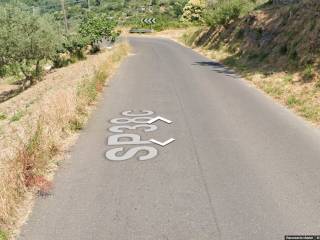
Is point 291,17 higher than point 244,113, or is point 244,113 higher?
point 291,17

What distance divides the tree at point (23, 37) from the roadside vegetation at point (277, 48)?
42.2 feet

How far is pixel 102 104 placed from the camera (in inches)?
576

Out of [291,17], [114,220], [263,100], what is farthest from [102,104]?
[291,17]

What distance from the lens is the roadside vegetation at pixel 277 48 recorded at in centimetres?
1482

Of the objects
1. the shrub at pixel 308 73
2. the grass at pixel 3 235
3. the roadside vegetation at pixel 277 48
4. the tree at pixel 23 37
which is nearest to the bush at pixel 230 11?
the roadside vegetation at pixel 277 48

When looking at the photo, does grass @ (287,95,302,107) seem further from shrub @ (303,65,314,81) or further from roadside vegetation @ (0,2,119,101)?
roadside vegetation @ (0,2,119,101)

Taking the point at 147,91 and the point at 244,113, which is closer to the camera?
the point at 244,113

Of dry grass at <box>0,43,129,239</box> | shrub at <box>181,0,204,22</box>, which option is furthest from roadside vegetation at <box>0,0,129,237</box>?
shrub at <box>181,0,204,22</box>

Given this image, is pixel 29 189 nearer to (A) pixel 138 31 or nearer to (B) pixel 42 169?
(B) pixel 42 169

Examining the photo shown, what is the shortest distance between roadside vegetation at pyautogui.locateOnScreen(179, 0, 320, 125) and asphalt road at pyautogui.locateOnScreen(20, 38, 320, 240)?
1.67 metres

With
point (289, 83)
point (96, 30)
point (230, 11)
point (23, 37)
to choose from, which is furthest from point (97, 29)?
point (289, 83)

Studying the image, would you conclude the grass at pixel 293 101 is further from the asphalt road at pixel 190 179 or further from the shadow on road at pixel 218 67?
the shadow on road at pixel 218 67

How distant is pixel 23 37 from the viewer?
93.0 ft

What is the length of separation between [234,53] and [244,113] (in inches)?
630
